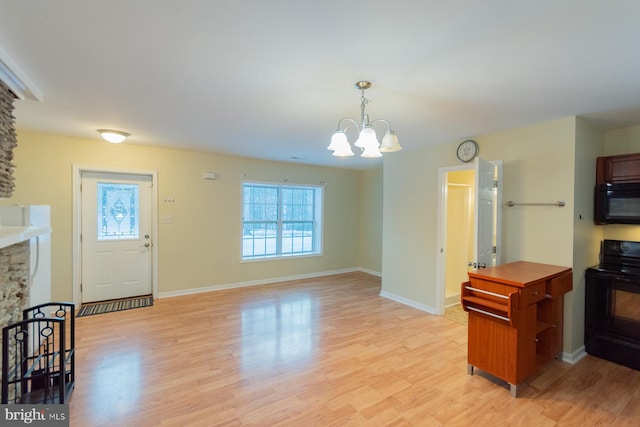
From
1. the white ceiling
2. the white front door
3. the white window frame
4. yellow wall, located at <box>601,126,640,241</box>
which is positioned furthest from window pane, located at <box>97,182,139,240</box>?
yellow wall, located at <box>601,126,640,241</box>

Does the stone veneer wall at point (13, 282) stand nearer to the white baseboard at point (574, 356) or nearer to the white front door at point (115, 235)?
the white front door at point (115, 235)

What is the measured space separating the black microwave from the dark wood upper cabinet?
7 centimetres

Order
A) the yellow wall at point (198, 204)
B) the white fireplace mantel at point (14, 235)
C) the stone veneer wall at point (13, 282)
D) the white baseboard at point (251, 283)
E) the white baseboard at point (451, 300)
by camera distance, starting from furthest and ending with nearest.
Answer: the white baseboard at point (251, 283)
the white baseboard at point (451, 300)
the yellow wall at point (198, 204)
the stone veneer wall at point (13, 282)
the white fireplace mantel at point (14, 235)

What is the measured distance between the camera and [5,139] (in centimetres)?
206

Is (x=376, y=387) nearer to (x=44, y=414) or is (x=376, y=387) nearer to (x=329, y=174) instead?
(x=44, y=414)

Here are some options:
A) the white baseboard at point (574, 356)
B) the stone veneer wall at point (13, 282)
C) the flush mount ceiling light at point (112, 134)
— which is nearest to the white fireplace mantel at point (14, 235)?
the stone veneer wall at point (13, 282)

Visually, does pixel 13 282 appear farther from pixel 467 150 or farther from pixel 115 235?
pixel 467 150

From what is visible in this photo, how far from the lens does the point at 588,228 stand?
121 inches

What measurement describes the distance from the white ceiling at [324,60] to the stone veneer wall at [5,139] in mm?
233

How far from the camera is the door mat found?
400cm

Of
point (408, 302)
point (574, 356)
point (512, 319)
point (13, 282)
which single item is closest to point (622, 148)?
point (574, 356)

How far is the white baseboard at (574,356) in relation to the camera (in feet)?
9.39

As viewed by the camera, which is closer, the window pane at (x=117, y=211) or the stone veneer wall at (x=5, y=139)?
the stone veneer wall at (x=5, y=139)

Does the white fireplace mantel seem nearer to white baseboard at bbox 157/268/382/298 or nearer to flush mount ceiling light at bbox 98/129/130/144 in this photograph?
flush mount ceiling light at bbox 98/129/130/144
